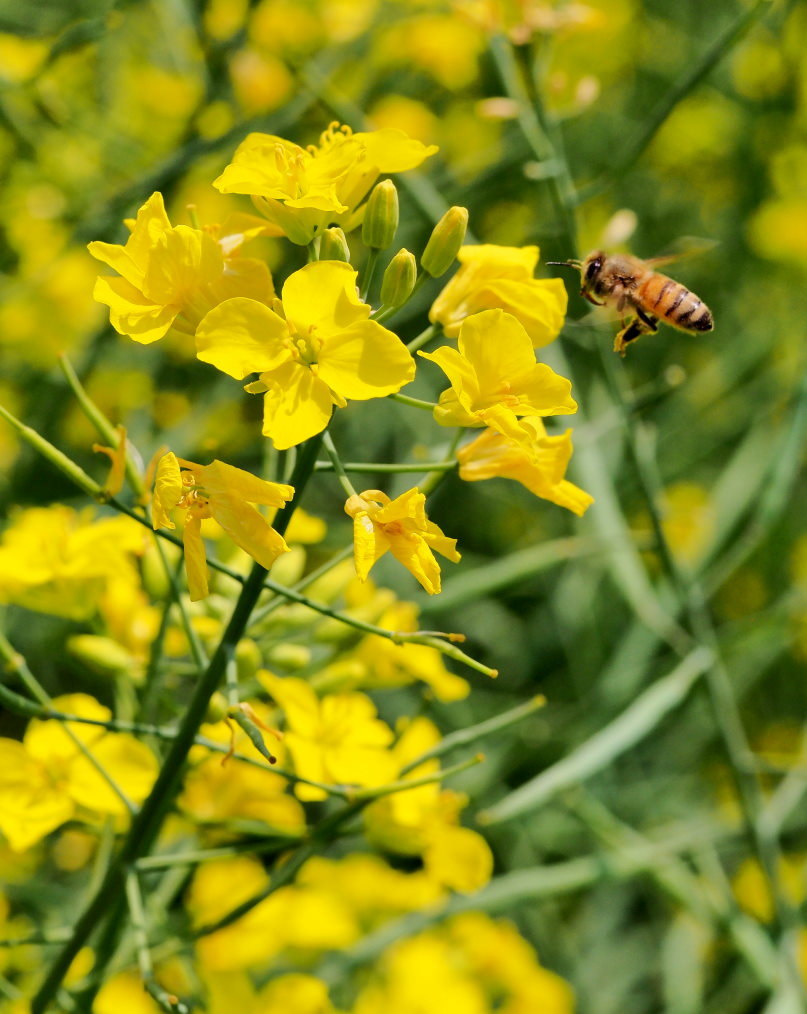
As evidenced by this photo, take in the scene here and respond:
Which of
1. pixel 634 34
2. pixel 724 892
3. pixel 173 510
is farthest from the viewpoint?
pixel 634 34

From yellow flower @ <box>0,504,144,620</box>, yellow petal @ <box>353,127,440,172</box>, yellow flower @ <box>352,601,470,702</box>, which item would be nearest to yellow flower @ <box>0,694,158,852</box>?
yellow flower @ <box>0,504,144,620</box>

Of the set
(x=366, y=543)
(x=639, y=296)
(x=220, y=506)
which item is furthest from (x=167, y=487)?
(x=639, y=296)

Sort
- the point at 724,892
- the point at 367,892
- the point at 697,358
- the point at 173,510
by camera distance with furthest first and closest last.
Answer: the point at 697,358 < the point at 367,892 < the point at 724,892 < the point at 173,510

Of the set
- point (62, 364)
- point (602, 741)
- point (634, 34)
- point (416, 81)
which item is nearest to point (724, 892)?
point (602, 741)

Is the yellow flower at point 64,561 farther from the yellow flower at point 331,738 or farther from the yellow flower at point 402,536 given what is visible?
the yellow flower at point 402,536

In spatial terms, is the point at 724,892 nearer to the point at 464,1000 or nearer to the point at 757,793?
the point at 757,793

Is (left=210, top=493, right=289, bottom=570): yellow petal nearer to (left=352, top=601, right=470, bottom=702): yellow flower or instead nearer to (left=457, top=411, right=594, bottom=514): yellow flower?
(left=457, top=411, right=594, bottom=514): yellow flower
